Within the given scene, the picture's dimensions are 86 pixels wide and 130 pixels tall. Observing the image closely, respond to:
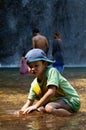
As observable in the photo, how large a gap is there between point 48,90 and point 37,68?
0.31 metres

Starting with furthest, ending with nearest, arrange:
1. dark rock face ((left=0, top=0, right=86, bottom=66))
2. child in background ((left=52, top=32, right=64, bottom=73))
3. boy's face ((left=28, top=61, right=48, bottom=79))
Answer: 1. dark rock face ((left=0, top=0, right=86, bottom=66))
2. child in background ((left=52, top=32, right=64, bottom=73))
3. boy's face ((left=28, top=61, right=48, bottom=79))

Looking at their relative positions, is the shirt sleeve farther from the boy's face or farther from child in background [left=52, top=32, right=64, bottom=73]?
child in background [left=52, top=32, right=64, bottom=73]

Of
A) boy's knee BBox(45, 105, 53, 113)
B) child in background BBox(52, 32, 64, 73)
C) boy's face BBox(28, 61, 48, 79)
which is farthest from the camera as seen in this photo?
child in background BBox(52, 32, 64, 73)

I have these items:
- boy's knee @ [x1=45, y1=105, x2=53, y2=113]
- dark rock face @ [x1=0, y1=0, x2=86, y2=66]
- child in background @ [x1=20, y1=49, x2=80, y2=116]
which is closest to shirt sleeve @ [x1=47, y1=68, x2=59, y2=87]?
child in background @ [x1=20, y1=49, x2=80, y2=116]

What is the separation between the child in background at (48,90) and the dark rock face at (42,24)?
1845 centimetres

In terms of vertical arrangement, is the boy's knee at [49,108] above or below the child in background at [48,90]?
below

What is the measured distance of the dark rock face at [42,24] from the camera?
82.1 ft

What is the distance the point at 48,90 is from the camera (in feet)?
17.8

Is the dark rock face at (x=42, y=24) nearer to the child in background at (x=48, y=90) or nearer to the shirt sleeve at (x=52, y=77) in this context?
the child in background at (x=48, y=90)

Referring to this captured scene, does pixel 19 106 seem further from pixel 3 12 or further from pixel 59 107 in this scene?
pixel 3 12

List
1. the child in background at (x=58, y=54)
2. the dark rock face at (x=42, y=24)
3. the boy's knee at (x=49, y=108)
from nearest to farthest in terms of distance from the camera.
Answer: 1. the boy's knee at (x=49, y=108)
2. the child in background at (x=58, y=54)
3. the dark rock face at (x=42, y=24)

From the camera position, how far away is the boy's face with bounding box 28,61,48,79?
17.7 ft

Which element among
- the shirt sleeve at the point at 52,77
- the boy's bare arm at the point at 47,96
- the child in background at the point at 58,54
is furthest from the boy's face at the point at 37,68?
the child in background at the point at 58,54

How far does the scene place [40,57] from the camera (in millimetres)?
5426
